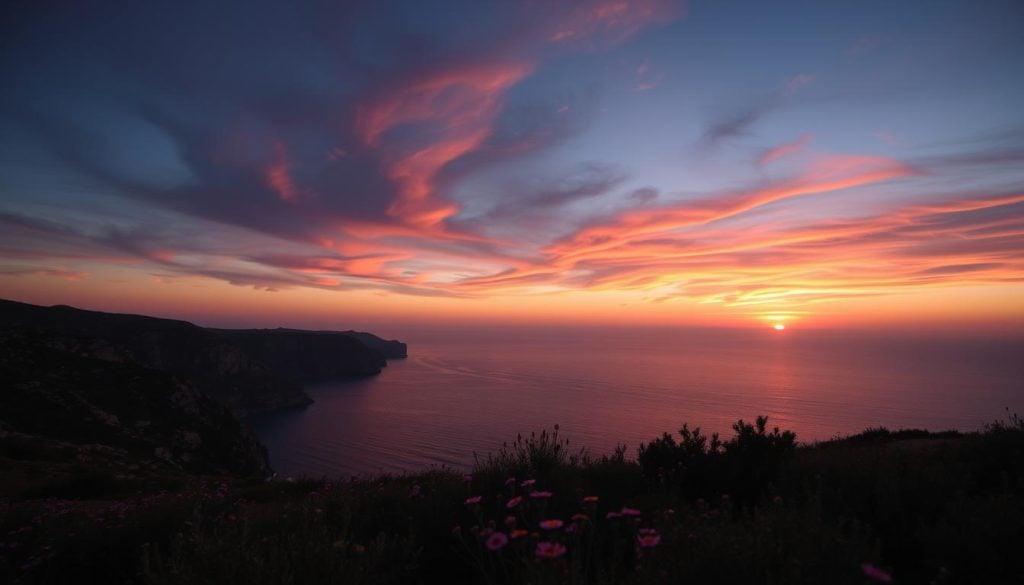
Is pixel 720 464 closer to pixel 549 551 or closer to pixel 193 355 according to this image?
pixel 549 551

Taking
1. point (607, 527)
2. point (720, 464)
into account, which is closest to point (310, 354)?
point (720, 464)

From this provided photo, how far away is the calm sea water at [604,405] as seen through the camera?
57.8 meters

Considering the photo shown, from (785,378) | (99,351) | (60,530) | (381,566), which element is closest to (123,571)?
(60,530)

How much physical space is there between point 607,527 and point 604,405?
74.6 m

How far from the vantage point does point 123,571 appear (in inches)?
199

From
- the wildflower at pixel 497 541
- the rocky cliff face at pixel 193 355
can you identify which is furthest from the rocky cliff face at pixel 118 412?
the rocky cliff face at pixel 193 355

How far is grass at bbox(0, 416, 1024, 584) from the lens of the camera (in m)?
2.74

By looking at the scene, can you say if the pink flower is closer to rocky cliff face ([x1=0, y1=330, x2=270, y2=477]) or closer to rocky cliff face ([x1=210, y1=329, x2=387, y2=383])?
rocky cliff face ([x1=0, y1=330, x2=270, y2=477])

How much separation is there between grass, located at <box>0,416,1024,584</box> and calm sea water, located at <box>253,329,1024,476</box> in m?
32.1

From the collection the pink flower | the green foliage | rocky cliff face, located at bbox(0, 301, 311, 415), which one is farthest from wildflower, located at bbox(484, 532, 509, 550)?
rocky cliff face, located at bbox(0, 301, 311, 415)

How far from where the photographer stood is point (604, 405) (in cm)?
7606

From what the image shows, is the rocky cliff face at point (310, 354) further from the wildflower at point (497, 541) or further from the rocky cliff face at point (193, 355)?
the wildflower at point (497, 541)

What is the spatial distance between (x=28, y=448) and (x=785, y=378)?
121151 millimetres

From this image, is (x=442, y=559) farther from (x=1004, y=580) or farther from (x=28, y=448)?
(x=28, y=448)
